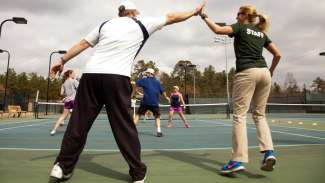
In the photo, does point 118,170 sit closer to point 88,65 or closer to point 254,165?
point 88,65

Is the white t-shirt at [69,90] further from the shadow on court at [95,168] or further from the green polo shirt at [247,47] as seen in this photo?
the green polo shirt at [247,47]

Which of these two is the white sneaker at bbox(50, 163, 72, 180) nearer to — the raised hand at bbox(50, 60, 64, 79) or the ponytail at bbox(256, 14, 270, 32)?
the raised hand at bbox(50, 60, 64, 79)

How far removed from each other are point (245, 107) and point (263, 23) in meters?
1.22

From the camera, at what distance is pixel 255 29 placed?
430 cm

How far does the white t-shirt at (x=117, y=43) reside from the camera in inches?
141

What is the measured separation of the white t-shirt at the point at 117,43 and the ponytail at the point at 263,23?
4.92 ft

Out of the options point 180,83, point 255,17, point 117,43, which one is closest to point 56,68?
point 117,43

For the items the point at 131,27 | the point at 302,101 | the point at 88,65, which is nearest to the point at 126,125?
the point at 88,65

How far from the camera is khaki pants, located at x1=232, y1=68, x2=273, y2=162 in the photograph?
13.2ft

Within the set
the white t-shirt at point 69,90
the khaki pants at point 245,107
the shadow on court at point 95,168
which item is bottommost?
the shadow on court at point 95,168

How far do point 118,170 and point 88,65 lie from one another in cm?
144

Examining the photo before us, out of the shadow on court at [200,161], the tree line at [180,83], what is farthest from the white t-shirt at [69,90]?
the tree line at [180,83]

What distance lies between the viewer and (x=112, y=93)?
353cm

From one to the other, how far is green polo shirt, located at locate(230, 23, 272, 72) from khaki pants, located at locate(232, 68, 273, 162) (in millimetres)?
86
